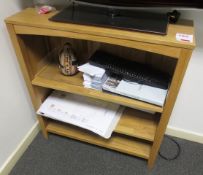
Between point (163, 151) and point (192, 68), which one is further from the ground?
point (192, 68)

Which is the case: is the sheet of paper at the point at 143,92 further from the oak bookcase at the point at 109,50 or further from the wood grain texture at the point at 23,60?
the wood grain texture at the point at 23,60

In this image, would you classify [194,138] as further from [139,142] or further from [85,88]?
[85,88]

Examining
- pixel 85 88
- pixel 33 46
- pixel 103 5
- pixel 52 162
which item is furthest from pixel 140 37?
pixel 52 162

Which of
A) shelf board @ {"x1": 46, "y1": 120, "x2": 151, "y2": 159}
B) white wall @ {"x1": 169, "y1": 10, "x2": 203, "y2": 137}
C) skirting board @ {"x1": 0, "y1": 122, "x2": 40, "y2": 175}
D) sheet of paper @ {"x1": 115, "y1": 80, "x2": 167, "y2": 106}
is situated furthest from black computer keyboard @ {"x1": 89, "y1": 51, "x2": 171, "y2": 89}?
skirting board @ {"x1": 0, "y1": 122, "x2": 40, "y2": 175}

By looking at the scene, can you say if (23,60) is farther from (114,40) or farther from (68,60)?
(114,40)

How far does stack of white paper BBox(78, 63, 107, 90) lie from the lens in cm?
106

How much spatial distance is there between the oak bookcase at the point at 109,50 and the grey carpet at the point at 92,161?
0.30 ft

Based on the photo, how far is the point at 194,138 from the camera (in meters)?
1.44

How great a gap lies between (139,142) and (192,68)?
0.56 meters

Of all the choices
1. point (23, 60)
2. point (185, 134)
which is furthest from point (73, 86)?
point (185, 134)

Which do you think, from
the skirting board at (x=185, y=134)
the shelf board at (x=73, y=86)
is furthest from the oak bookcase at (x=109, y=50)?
the skirting board at (x=185, y=134)

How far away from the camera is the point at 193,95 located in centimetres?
125

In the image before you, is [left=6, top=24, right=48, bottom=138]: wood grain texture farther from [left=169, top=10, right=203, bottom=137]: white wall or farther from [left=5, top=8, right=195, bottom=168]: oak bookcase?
[left=169, top=10, right=203, bottom=137]: white wall

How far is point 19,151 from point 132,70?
925mm
